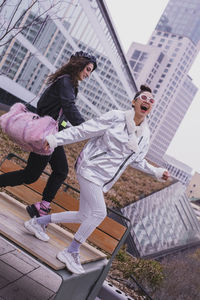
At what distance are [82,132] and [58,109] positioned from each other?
0.47m

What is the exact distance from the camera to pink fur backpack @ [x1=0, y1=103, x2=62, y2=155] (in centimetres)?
271

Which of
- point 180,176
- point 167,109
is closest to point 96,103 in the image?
point 167,109

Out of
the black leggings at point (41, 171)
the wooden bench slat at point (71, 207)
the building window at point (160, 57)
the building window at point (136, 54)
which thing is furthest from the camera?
the building window at point (136, 54)

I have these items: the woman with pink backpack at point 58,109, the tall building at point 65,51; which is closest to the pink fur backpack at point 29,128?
the woman with pink backpack at point 58,109

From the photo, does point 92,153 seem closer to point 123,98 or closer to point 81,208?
point 81,208

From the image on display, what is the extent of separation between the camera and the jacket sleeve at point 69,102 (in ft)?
9.29

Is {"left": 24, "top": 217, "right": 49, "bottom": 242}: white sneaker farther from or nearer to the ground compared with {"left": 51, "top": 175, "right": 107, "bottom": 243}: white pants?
nearer to the ground

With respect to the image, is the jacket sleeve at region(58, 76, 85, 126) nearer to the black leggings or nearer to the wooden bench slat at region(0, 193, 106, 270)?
the black leggings

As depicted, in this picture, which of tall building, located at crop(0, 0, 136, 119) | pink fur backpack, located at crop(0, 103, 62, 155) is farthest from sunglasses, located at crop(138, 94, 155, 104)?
tall building, located at crop(0, 0, 136, 119)

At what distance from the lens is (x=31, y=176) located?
3.14 m

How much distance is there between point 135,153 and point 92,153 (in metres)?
0.39

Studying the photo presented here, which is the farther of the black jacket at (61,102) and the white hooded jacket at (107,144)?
the black jacket at (61,102)

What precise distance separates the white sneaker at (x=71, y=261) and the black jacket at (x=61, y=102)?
3.62ft

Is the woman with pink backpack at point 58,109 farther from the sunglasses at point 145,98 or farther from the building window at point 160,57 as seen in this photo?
the building window at point 160,57
